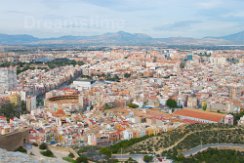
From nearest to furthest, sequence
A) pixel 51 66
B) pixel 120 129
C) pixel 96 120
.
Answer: pixel 120 129 < pixel 96 120 < pixel 51 66

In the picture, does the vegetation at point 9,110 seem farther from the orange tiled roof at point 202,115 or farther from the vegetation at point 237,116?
the vegetation at point 237,116

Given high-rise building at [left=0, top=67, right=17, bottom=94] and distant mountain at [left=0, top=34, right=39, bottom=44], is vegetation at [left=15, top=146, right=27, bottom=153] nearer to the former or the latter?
high-rise building at [left=0, top=67, right=17, bottom=94]

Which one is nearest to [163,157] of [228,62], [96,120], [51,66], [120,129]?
[120,129]

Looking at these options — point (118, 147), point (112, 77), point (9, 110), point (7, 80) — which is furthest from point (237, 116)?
point (112, 77)

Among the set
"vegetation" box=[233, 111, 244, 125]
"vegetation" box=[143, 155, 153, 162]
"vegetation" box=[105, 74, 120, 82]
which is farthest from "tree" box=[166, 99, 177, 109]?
"vegetation" box=[105, 74, 120, 82]

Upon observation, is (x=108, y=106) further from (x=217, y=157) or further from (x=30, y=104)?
(x=217, y=157)

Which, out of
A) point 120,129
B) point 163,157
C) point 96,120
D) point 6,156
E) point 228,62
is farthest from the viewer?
point 228,62

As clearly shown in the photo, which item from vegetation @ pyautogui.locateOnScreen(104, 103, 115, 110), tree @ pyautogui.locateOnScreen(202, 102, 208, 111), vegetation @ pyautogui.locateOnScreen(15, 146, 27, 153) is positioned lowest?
tree @ pyautogui.locateOnScreen(202, 102, 208, 111)

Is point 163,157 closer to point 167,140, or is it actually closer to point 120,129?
point 167,140
